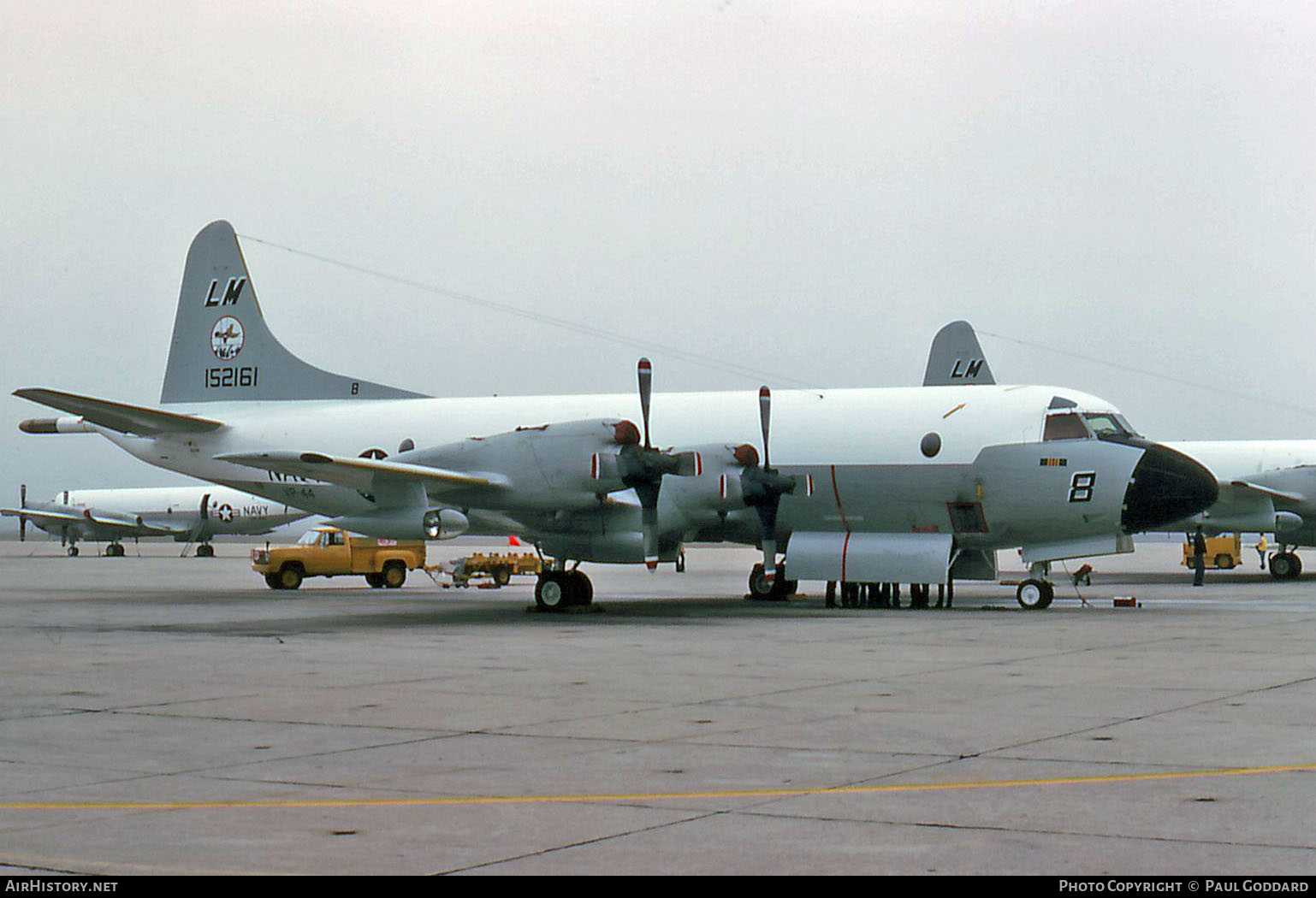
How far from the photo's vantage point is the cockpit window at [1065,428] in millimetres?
24984

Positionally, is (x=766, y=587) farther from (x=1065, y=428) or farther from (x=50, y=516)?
(x=50, y=516)

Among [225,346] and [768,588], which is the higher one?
[225,346]

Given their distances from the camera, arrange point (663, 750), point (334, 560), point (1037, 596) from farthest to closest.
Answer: point (334, 560), point (1037, 596), point (663, 750)

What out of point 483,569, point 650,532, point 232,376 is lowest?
point 483,569

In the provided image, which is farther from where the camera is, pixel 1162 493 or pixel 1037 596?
pixel 1037 596

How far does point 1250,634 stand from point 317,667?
12.6 metres

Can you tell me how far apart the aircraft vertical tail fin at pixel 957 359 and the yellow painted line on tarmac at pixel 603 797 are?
100 feet

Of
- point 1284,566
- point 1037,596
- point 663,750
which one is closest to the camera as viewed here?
point 663,750

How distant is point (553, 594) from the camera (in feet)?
84.7

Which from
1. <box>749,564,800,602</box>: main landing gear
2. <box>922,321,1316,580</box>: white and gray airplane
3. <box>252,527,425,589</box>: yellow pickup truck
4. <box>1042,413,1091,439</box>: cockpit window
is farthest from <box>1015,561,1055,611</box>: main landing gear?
<box>252,527,425,589</box>: yellow pickup truck

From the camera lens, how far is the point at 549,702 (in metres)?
12.6

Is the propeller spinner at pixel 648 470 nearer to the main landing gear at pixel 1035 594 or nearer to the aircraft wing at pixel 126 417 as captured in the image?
the main landing gear at pixel 1035 594

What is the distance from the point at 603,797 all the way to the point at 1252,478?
4061 cm

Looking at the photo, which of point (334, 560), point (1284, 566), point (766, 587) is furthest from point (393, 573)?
point (1284, 566)
